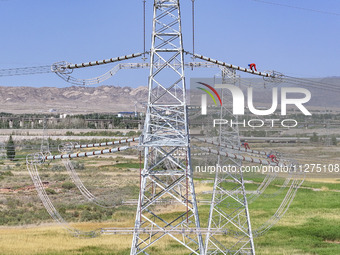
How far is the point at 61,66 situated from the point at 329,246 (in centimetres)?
2434

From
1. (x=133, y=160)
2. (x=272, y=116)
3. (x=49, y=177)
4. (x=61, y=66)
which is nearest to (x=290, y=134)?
(x=272, y=116)

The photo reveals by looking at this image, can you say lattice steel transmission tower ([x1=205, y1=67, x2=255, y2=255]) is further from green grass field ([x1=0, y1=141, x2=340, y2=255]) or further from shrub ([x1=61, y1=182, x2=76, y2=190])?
shrub ([x1=61, y1=182, x2=76, y2=190])

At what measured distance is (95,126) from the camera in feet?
563

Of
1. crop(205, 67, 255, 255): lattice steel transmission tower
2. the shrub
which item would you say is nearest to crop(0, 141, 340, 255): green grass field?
the shrub

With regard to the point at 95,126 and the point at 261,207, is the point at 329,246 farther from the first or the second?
the point at 95,126

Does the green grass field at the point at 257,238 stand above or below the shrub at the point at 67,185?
below

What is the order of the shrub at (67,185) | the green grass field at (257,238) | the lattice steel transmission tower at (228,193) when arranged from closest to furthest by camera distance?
the lattice steel transmission tower at (228,193)
the green grass field at (257,238)
the shrub at (67,185)

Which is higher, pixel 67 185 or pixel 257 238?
pixel 67 185

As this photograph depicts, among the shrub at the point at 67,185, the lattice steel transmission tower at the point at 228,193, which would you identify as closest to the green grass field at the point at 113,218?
the shrub at the point at 67,185

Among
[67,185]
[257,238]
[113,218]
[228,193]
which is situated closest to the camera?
[228,193]

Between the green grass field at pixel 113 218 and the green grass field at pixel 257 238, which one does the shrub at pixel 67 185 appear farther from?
the green grass field at pixel 257 238

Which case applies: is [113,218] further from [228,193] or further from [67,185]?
[67,185]

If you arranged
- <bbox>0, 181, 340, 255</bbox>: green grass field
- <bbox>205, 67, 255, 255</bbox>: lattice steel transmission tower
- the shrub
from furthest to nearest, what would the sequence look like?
the shrub
<bbox>0, 181, 340, 255</bbox>: green grass field
<bbox>205, 67, 255, 255</bbox>: lattice steel transmission tower

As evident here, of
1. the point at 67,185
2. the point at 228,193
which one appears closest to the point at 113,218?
the point at 228,193
